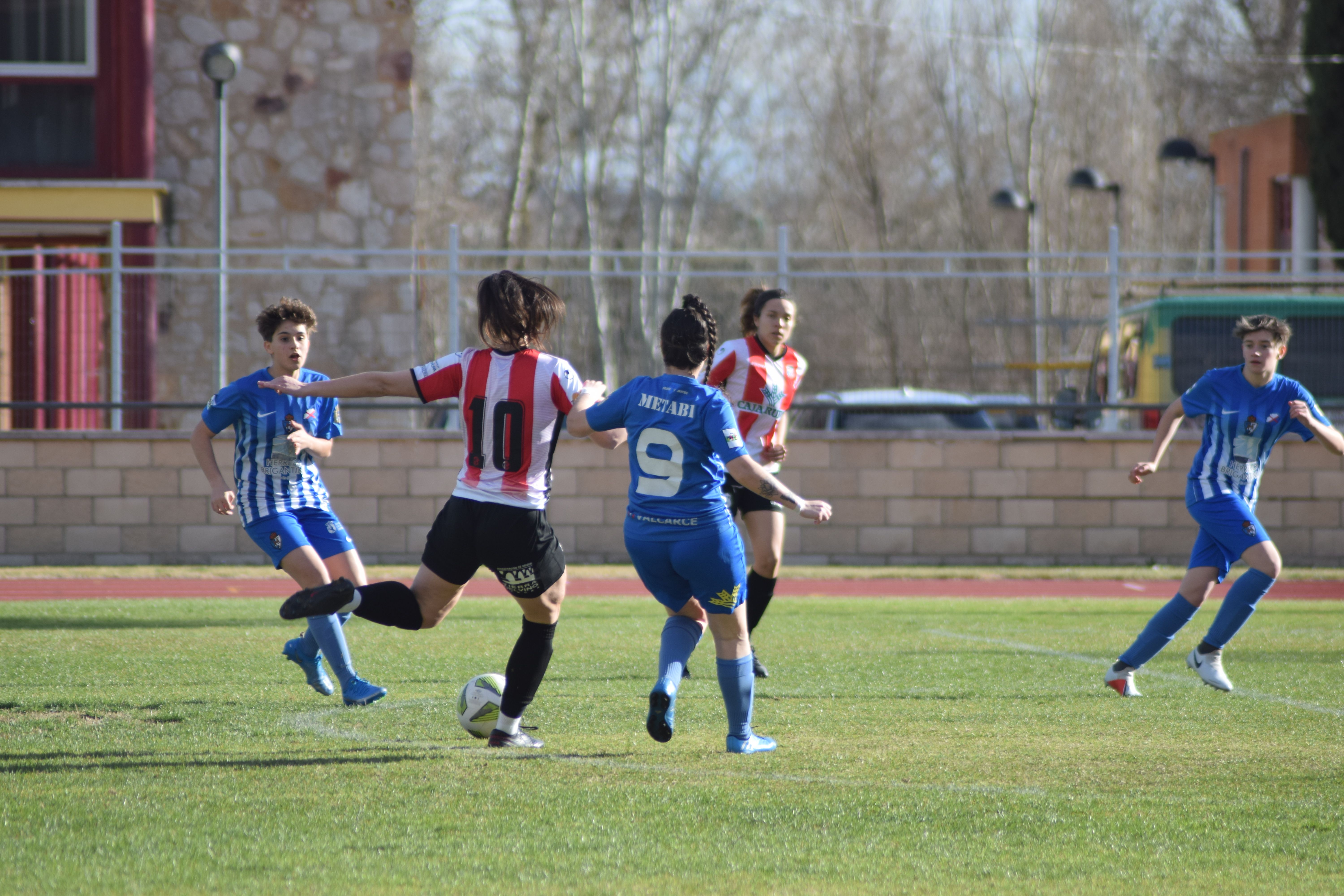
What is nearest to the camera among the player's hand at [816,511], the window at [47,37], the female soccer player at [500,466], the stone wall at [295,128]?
the player's hand at [816,511]

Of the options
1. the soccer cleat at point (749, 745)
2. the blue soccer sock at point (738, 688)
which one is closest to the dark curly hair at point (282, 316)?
the blue soccer sock at point (738, 688)

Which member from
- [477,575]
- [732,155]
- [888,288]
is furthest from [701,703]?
[732,155]

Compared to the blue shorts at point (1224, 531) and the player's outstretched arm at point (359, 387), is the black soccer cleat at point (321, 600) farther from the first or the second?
the blue shorts at point (1224, 531)

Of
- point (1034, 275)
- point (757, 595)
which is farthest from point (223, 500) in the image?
point (1034, 275)

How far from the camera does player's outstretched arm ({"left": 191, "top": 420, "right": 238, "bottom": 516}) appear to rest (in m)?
6.39

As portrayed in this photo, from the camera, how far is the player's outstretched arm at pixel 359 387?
5461 mm

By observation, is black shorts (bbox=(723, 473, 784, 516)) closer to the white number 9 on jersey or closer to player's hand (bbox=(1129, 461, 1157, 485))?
player's hand (bbox=(1129, 461, 1157, 485))

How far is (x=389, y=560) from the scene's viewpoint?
14.6 meters

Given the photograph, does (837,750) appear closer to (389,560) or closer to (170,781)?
(170,781)

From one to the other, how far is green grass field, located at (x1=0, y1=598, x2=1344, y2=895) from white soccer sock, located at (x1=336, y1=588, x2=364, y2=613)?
0.54 meters

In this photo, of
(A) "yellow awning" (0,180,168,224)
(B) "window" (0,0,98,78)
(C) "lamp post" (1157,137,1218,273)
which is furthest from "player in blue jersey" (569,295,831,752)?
(C) "lamp post" (1157,137,1218,273)

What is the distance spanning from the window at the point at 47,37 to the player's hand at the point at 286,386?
12.7 metres

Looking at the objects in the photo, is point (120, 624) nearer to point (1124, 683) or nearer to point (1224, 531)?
point (1124, 683)

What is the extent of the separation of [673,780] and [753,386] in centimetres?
317
